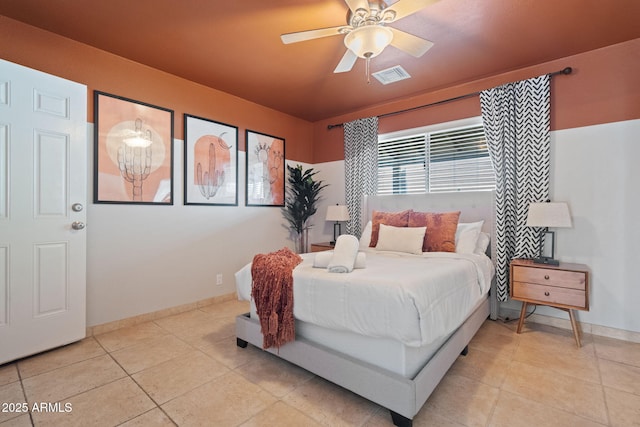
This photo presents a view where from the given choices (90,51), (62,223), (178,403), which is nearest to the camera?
(178,403)

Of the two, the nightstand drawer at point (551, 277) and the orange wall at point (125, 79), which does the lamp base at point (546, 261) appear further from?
the orange wall at point (125, 79)

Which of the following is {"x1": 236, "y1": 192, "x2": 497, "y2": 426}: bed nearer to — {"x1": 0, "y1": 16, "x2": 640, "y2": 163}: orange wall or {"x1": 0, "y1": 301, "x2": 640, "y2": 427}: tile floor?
{"x1": 0, "y1": 301, "x2": 640, "y2": 427}: tile floor

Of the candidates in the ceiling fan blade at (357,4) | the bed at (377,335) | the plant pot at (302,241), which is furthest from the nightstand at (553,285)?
the plant pot at (302,241)

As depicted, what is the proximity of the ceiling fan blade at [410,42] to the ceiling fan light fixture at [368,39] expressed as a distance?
0.23ft

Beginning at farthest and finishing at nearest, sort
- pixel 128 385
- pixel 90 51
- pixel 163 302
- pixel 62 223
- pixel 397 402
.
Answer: pixel 163 302 → pixel 90 51 → pixel 62 223 → pixel 128 385 → pixel 397 402

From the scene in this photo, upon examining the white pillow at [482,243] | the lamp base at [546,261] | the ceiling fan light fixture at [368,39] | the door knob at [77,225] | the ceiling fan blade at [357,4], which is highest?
the ceiling fan blade at [357,4]

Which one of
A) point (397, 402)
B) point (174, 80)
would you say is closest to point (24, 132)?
point (174, 80)

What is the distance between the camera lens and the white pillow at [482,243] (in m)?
2.89

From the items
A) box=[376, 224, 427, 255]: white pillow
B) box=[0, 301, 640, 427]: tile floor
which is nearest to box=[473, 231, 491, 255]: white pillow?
box=[376, 224, 427, 255]: white pillow

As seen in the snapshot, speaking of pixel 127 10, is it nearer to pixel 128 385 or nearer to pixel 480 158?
pixel 128 385

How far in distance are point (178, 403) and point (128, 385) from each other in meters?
0.43

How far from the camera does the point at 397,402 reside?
4.73ft

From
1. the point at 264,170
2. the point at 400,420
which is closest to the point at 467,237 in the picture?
the point at 400,420

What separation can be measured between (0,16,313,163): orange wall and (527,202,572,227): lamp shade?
10.7 feet
